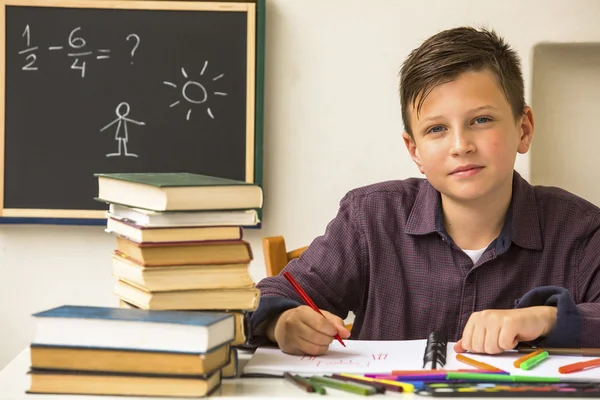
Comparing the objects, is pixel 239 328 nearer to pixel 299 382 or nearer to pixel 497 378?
pixel 299 382

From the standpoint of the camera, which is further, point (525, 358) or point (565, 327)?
point (565, 327)

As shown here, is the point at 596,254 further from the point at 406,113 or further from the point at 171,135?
the point at 171,135

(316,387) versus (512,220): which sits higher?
(512,220)

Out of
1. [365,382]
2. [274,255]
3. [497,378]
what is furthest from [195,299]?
[274,255]

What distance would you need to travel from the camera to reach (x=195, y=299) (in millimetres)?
1027

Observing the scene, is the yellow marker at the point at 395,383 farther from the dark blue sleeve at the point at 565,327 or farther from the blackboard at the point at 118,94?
the blackboard at the point at 118,94

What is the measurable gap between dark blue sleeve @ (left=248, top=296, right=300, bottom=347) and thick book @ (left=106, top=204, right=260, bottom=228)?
0.26m

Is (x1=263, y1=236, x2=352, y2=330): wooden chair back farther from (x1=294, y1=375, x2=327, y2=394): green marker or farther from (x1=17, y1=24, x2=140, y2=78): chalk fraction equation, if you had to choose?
(x1=294, y1=375, x2=327, y2=394): green marker

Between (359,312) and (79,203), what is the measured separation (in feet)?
4.51

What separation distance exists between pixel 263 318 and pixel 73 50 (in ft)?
5.85

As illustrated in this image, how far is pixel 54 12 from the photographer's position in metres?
2.75

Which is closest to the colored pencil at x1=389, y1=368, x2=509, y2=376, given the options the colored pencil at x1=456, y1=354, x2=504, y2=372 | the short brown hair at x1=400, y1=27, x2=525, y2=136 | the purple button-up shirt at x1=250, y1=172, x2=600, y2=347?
the colored pencil at x1=456, y1=354, x2=504, y2=372

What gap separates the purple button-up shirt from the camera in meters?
1.60

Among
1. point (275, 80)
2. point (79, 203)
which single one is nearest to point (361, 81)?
point (275, 80)
